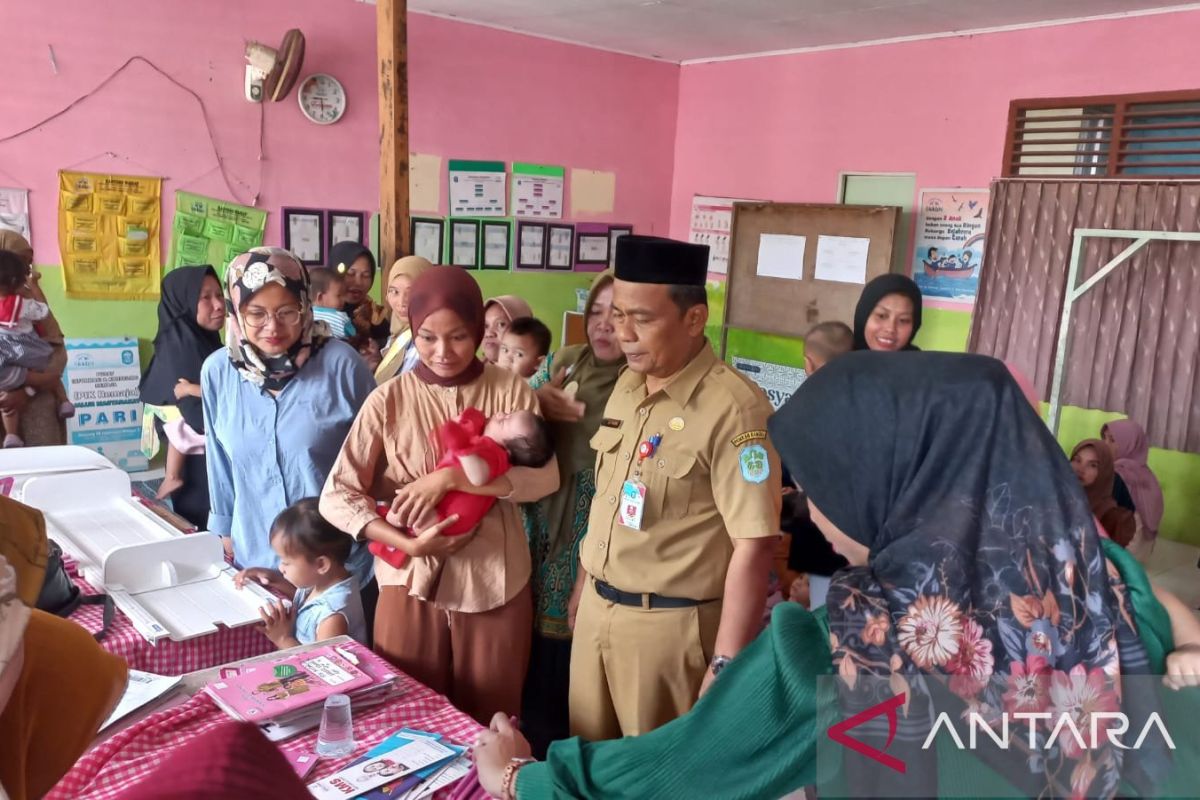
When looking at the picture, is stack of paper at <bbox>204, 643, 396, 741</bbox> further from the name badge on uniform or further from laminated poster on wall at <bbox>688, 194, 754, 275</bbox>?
laminated poster on wall at <bbox>688, 194, 754, 275</bbox>

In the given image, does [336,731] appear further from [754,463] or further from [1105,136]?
[1105,136]

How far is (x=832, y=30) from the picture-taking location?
5539 mm

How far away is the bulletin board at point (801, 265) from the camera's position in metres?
5.62

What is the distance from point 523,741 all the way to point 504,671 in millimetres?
664

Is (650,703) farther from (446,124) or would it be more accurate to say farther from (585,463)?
(446,124)

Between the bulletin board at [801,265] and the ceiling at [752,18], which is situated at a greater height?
the ceiling at [752,18]

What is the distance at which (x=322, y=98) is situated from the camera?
208 inches

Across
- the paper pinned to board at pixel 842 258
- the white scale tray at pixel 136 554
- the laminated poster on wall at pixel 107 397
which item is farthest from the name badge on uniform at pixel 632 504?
the paper pinned to board at pixel 842 258

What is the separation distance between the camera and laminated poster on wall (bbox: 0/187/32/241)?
439 centimetres

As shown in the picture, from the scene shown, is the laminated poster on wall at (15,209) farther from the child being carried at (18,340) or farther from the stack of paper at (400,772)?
the stack of paper at (400,772)

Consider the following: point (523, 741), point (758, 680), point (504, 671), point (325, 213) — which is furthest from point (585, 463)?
point (325, 213)

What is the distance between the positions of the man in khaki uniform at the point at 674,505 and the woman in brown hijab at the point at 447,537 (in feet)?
0.85

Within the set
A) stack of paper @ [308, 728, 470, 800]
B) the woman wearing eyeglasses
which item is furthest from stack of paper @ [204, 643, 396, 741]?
the woman wearing eyeglasses

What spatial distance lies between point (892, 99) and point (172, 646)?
5371mm
